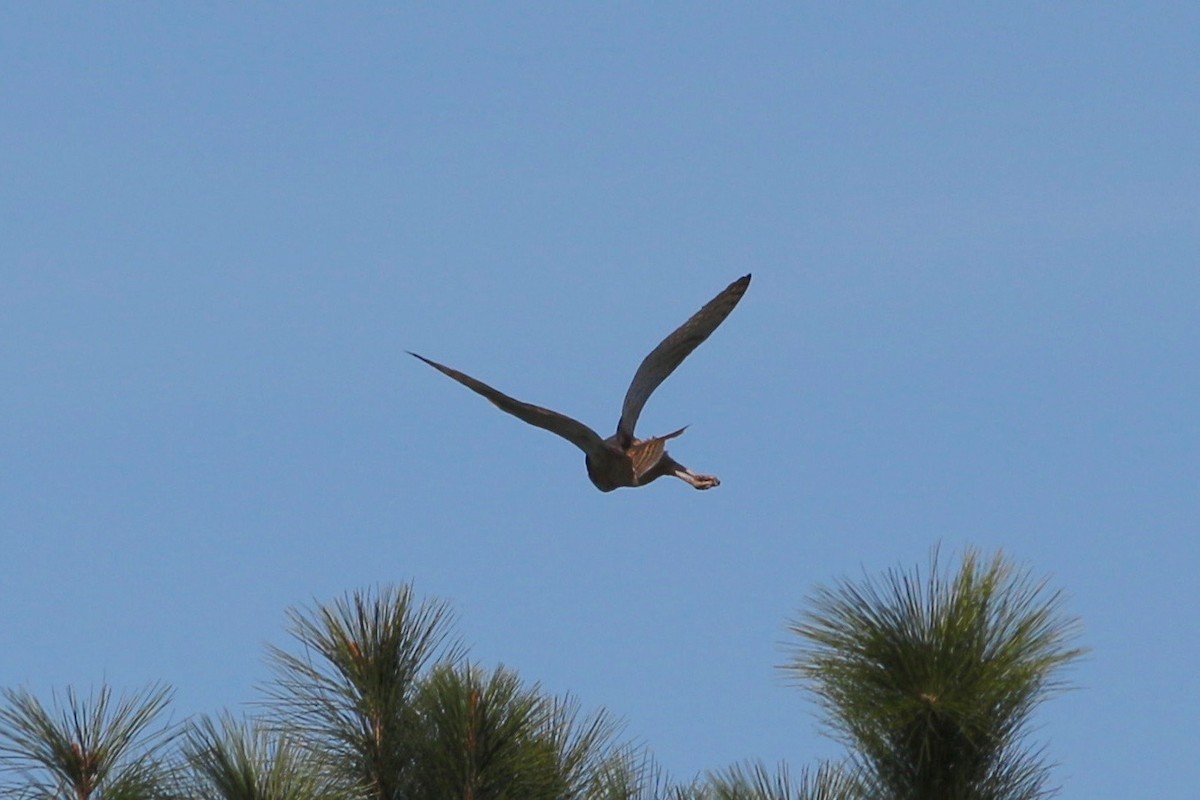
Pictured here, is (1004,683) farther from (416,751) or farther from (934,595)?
(416,751)

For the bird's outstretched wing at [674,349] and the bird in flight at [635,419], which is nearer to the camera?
the bird in flight at [635,419]

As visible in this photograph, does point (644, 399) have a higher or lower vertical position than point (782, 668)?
higher

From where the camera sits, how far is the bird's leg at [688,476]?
30.0 feet

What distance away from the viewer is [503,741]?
8.52 meters

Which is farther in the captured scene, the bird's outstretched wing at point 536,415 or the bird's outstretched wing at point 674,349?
the bird's outstretched wing at point 674,349

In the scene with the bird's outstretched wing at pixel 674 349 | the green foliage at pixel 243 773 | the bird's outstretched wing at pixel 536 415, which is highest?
the bird's outstretched wing at pixel 674 349

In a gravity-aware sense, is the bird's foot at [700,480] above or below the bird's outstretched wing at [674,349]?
below

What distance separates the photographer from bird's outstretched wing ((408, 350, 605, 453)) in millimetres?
8430

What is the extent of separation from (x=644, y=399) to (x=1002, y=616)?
2078mm

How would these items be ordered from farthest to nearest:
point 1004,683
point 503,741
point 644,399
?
point 644,399, point 503,741, point 1004,683

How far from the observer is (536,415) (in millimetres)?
8562

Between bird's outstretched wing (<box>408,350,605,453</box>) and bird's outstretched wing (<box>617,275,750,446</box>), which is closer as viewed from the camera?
bird's outstretched wing (<box>408,350,605,453</box>)

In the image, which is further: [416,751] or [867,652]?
[416,751]

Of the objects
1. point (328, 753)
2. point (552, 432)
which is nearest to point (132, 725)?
point (328, 753)
